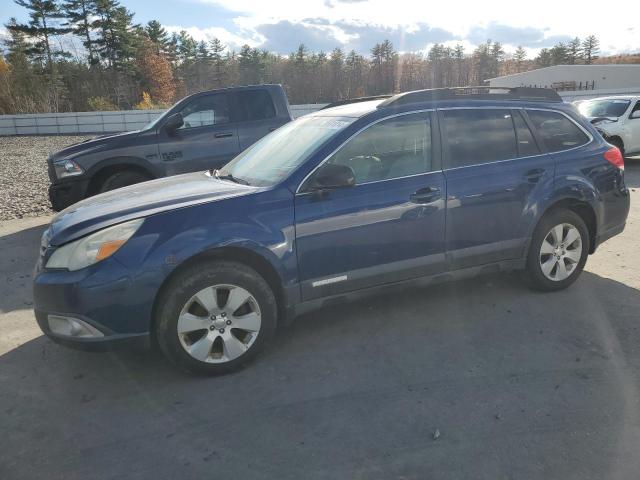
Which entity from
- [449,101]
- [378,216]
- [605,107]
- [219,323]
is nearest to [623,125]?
[605,107]

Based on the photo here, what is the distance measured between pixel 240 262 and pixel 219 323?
0.42 m

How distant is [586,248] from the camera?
15.6 feet

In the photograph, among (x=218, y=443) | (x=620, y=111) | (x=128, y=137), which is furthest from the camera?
(x=620, y=111)

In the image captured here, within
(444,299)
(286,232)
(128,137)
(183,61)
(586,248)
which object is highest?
(183,61)

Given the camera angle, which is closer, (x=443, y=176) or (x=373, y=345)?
(x=373, y=345)

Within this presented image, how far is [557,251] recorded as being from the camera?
15.1ft

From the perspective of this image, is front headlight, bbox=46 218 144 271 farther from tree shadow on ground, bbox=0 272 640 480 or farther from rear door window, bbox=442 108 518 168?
rear door window, bbox=442 108 518 168

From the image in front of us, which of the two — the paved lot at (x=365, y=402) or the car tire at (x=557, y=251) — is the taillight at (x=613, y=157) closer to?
the car tire at (x=557, y=251)

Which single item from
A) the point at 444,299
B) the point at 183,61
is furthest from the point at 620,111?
the point at 183,61

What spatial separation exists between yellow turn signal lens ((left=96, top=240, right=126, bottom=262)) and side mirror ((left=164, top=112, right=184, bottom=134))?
450 centimetres

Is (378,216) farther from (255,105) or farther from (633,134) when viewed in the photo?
(633,134)

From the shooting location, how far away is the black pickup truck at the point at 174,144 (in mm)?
7125

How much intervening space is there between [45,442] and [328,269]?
198 centimetres

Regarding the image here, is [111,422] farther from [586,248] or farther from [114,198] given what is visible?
[586,248]
